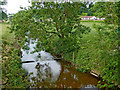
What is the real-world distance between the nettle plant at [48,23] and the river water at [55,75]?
1.47ft

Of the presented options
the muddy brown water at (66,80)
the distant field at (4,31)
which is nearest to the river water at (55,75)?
the muddy brown water at (66,80)

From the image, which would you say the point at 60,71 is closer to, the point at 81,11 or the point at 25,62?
the point at 25,62

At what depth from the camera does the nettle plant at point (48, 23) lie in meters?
4.29

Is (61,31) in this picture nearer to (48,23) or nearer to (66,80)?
(48,23)

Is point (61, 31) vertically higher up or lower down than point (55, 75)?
higher up

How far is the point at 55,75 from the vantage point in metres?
4.65

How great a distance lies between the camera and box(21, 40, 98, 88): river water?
405cm

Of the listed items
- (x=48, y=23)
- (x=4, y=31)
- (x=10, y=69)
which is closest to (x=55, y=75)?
(x=48, y=23)

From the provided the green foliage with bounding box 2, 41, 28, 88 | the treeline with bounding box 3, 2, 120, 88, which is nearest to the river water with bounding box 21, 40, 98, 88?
the treeline with bounding box 3, 2, 120, 88

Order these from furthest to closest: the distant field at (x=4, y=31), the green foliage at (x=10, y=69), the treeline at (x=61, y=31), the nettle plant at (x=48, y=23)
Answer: the nettle plant at (x=48, y=23)
the treeline at (x=61, y=31)
the green foliage at (x=10, y=69)
the distant field at (x=4, y=31)

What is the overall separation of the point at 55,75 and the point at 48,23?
1.89 metres

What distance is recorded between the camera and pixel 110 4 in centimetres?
300

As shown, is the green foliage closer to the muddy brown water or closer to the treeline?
the muddy brown water

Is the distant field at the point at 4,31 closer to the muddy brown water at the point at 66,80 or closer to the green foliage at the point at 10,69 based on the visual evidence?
the green foliage at the point at 10,69
